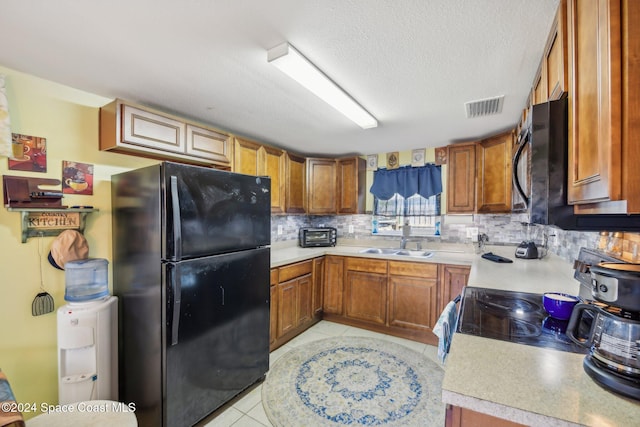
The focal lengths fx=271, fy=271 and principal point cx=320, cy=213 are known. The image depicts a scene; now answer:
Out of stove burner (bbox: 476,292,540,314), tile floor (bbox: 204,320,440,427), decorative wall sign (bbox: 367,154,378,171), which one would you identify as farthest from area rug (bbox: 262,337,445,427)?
decorative wall sign (bbox: 367,154,378,171)

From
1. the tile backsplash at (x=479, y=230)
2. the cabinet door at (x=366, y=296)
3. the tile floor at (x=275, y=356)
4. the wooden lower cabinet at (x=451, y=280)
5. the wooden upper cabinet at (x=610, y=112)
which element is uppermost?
the wooden upper cabinet at (x=610, y=112)

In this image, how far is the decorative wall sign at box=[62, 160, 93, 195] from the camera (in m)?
1.85

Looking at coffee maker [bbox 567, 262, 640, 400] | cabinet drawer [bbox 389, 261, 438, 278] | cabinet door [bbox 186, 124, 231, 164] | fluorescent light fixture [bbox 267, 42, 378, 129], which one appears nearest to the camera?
coffee maker [bbox 567, 262, 640, 400]

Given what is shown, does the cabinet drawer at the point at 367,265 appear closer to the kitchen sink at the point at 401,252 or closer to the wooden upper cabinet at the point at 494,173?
the kitchen sink at the point at 401,252

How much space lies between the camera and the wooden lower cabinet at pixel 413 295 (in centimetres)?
280

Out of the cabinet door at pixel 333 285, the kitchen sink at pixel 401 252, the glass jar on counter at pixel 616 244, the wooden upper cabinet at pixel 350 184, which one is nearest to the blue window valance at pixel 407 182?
the wooden upper cabinet at pixel 350 184

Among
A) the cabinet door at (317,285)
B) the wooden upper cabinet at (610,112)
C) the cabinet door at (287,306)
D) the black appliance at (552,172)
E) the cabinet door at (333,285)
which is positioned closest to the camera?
the wooden upper cabinet at (610,112)

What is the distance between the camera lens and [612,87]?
58 centimetres

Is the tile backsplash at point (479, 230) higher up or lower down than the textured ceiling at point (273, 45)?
lower down

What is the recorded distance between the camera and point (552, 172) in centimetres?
83

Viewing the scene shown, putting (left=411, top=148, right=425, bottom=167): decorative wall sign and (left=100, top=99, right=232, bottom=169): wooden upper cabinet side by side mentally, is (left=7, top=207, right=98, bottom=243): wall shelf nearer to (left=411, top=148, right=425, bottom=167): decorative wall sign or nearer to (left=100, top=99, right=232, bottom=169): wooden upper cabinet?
(left=100, top=99, right=232, bottom=169): wooden upper cabinet

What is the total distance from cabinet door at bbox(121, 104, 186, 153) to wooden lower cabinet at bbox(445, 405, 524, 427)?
2.28m

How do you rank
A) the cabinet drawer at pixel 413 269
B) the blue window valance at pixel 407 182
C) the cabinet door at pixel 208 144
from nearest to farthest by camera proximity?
the cabinet door at pixel 208 144 < the cabinet drawer at pixel 413 269 < the blue window valance at pixel 407 182

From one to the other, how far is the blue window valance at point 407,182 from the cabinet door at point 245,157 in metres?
1.71
